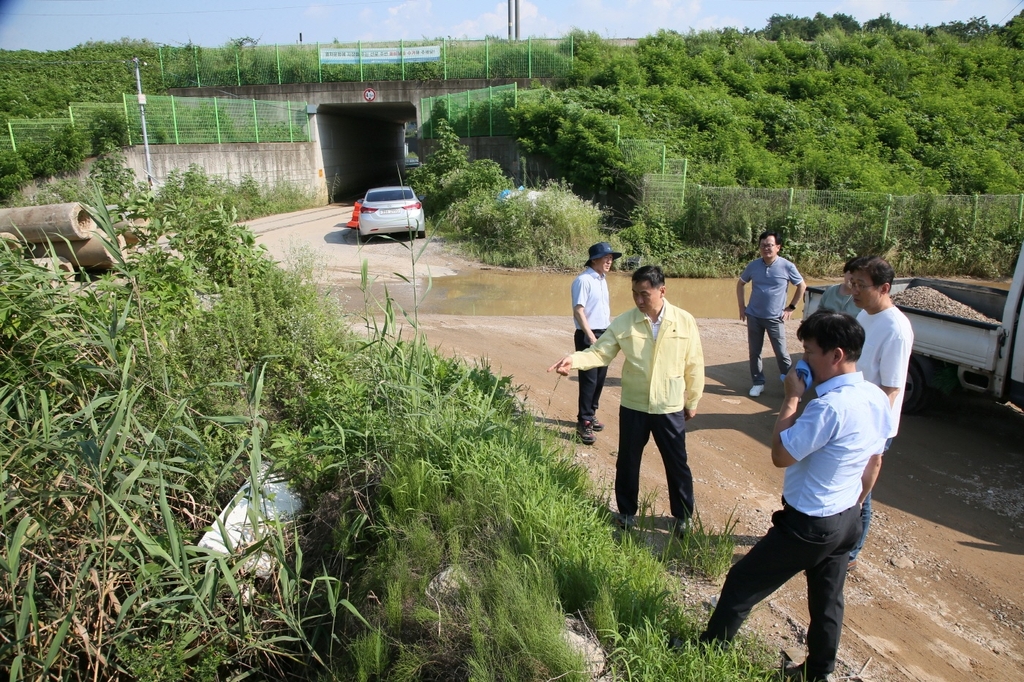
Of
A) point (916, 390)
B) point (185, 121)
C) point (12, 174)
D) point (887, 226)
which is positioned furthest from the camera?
point (185, 121)

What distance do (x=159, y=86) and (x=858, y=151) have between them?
Result: 2745cm

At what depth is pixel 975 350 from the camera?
6.04 metres

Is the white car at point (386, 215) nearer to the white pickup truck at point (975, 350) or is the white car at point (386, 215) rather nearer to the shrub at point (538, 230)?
the shrub at point (538, 230)

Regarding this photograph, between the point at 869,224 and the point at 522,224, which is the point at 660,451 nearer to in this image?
the point at 522,224

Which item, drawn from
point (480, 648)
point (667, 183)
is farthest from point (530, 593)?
point (667, 183)

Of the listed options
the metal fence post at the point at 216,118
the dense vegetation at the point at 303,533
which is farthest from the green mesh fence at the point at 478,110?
the dense vegetation at the point at 303,533

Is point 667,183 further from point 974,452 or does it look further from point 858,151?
point 974,452

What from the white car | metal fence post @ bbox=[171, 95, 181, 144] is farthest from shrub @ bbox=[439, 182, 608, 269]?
metal fence post @ bbox=[171, 95, 181, 144]

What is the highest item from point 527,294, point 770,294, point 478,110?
point 478,110

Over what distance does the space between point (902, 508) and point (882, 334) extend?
184 centimetres

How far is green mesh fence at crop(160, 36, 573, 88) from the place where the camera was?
25719 millimetres

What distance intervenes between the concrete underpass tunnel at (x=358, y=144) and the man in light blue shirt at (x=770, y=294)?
58.2 feet

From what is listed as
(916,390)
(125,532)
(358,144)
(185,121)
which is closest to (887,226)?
(916,390)

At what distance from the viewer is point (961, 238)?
14.8 meters
